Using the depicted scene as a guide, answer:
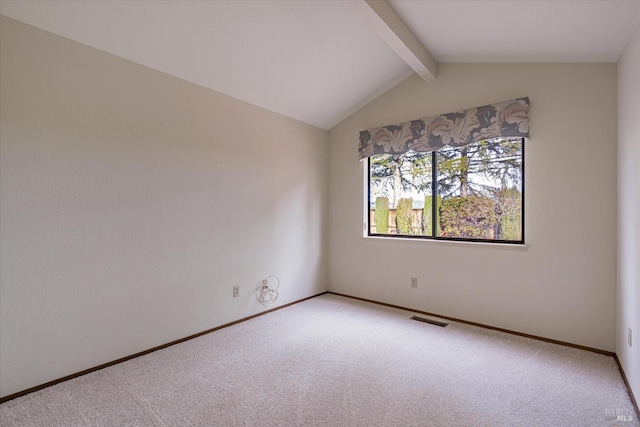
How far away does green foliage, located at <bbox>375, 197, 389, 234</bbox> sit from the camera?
12.8 ft

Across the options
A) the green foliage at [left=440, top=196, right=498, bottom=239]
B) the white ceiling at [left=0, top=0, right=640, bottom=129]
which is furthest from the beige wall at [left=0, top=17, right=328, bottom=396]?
the green foliage at [left=440, top=196, right=498, bottom=239]

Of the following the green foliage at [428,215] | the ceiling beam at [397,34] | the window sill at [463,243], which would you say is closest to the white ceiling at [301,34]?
the ceiling beam at [397,34]

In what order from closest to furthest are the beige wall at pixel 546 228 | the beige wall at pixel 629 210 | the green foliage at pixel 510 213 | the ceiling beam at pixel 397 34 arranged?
the beige wall at pixel 629 210 < the ceiling beam at pixel 397 34 < the beige wall at pixel 546 228 < the green foliage at pixel 510 213

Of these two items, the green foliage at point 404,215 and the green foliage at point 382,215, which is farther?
the green foliage at point 382,215

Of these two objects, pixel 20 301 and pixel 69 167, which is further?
A: pixel 69 167

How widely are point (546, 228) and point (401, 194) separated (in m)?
1.52

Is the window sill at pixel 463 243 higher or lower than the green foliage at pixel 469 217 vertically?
lower

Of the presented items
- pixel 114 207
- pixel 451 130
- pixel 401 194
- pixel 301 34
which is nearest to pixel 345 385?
pixel 114 207

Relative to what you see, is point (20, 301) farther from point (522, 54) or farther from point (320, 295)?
point (522, 54)

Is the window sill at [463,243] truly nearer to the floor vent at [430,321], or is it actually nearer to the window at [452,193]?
the window at [452,193]

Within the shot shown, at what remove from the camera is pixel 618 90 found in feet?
7.89

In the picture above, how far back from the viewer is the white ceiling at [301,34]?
201 centimetres

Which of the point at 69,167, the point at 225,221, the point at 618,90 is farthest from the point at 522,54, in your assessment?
the point at 69,167

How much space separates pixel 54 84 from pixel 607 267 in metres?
4.32
